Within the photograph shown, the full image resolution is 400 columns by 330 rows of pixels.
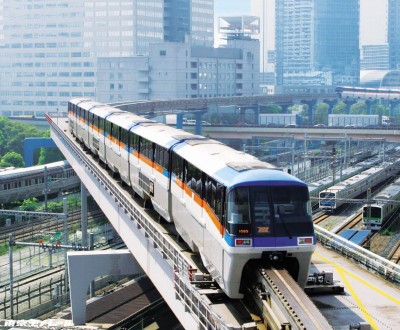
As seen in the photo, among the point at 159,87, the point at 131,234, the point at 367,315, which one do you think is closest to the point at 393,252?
the point at 131,234

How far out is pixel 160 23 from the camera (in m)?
180

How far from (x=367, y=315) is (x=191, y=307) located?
407 cm

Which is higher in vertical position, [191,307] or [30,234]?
[191,307]

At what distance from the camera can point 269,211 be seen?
17500mm

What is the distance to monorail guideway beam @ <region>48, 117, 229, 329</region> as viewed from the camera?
18352 millimetres

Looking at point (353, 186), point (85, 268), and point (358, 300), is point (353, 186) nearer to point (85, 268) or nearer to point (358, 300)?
point (85, 268)

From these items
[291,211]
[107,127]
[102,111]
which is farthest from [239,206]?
[102,111]

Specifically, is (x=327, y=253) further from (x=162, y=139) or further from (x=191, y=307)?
(x=191, y=307)

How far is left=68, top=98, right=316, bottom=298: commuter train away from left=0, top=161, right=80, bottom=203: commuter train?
1820 inches

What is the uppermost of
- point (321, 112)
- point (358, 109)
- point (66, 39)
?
point (66, 39)

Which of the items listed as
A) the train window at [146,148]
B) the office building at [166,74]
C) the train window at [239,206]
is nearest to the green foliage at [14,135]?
the office building at [166,74]

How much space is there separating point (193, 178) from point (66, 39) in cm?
16404

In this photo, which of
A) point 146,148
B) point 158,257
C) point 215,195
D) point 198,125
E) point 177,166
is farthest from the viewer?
point 198,125

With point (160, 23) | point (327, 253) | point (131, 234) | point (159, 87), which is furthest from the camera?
point (160, 23)
